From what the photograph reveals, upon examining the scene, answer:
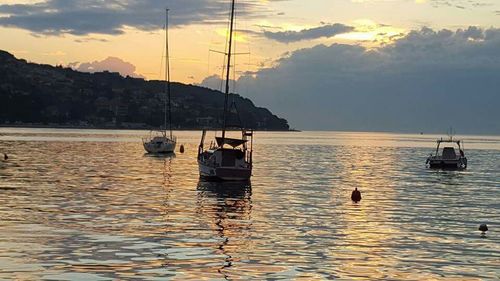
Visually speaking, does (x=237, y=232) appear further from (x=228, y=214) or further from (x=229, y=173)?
(x=229, y=173)

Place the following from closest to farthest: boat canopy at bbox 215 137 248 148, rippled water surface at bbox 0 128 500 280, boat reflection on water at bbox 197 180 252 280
A: rippled water surface at bbox 0 128 500 280
boat reflection on water at bbox 197 180 252 280
boat canopy at bbox 215 137 248 148

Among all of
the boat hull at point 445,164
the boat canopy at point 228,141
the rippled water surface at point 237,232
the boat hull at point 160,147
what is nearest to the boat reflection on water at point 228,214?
the rippled water surface at point 237,232

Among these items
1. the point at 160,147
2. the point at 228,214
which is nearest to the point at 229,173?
the point at 228,214

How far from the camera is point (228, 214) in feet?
123

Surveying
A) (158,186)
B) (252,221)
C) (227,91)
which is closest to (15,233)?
(252,221)

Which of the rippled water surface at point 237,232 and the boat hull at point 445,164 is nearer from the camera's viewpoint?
the rippled water surface at point 237,232

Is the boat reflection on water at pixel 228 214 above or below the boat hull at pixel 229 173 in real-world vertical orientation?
below

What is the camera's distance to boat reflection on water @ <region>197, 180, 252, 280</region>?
25.6 metres

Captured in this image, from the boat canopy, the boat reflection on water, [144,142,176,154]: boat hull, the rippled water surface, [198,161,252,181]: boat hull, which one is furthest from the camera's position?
[144,142,176,154]: boat hull

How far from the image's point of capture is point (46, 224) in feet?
101

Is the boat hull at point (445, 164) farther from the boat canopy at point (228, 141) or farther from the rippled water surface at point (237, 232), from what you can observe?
the boat canopy at point (228, 141)

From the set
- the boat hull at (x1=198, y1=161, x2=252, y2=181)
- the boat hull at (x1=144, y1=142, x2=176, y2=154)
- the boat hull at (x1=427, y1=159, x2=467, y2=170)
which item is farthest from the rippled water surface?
the boat hull at (x1=144, y1=142, x2=176, y2=154)

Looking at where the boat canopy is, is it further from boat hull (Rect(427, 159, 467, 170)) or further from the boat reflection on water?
boat hull (Rect(427, 159, 467, 170))

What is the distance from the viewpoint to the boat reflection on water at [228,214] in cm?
2564
